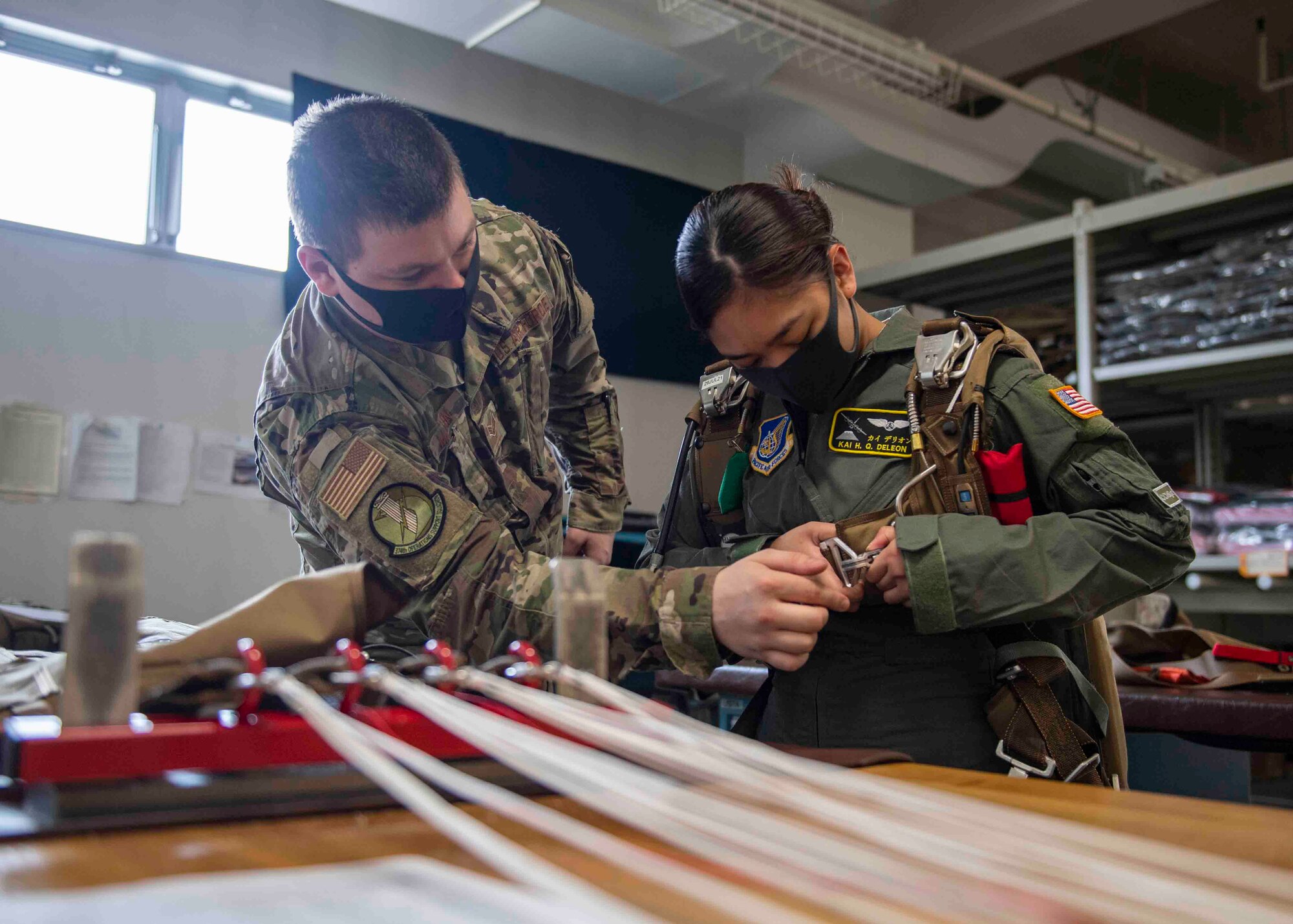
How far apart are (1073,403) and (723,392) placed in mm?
491

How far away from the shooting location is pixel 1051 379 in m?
1.31

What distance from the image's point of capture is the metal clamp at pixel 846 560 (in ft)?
3.98

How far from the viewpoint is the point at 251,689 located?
647mm

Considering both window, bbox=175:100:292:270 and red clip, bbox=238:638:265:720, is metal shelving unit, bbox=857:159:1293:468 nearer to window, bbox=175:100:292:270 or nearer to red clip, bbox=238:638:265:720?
window, bbox=175:100:292:270

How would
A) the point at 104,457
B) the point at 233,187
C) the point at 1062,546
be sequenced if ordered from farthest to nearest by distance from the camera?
the point at 233,187 < the point at 104,457 < the point at 1062,546

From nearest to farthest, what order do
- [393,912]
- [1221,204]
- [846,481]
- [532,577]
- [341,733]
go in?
[393,912]
[341,733]
[532,577]
[846,481]
[1221,204]

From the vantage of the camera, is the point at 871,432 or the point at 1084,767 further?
the point at 871,432

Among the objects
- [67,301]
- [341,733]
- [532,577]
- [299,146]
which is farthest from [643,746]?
[67,301]

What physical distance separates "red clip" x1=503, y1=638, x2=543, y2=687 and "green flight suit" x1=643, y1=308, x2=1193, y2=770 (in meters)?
0.56

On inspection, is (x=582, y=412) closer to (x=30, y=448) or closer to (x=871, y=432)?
(x=871, y=432)

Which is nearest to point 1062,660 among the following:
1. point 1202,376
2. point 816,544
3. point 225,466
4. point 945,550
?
point 945,550

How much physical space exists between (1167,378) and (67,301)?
334 cm

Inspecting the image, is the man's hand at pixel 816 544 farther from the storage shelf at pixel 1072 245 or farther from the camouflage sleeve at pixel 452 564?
the storage shelf at pixel 1072 245

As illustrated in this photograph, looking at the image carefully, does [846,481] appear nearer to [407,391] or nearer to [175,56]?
[407,391]
